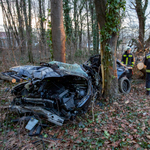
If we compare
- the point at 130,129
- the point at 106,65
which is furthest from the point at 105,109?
the point at 106,65

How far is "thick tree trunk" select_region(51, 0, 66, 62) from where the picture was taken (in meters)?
5.98

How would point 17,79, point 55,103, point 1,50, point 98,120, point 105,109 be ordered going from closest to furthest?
point 55,103 → point 98,120 → point 105,109 → point 17,79 → point 1,50

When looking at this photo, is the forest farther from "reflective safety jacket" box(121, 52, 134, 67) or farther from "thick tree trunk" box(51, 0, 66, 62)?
"reflective safety jacket" box(121, 52, 134, 67)

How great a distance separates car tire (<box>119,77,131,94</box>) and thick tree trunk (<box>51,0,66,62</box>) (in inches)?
124

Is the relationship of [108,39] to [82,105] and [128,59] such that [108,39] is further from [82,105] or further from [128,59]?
[128,59]

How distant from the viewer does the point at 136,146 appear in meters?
2.77

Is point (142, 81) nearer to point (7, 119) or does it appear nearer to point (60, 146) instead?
point (60, 146)

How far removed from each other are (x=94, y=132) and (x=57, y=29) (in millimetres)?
4880

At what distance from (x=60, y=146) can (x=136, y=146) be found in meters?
1.73

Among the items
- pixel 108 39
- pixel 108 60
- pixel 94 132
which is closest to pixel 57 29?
pixel 108 39

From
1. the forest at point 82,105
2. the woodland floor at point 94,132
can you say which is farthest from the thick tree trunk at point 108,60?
the woodland floor at point 94,132

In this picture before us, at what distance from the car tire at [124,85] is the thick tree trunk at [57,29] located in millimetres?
3161

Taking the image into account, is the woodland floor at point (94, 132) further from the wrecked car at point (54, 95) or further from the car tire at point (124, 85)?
the car tire at point (124, 85)

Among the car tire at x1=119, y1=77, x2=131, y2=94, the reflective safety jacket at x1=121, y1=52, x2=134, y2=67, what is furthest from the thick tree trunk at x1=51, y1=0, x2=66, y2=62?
the reflective safety jacket at x1=121, y1=52, x2=134, y2=67
